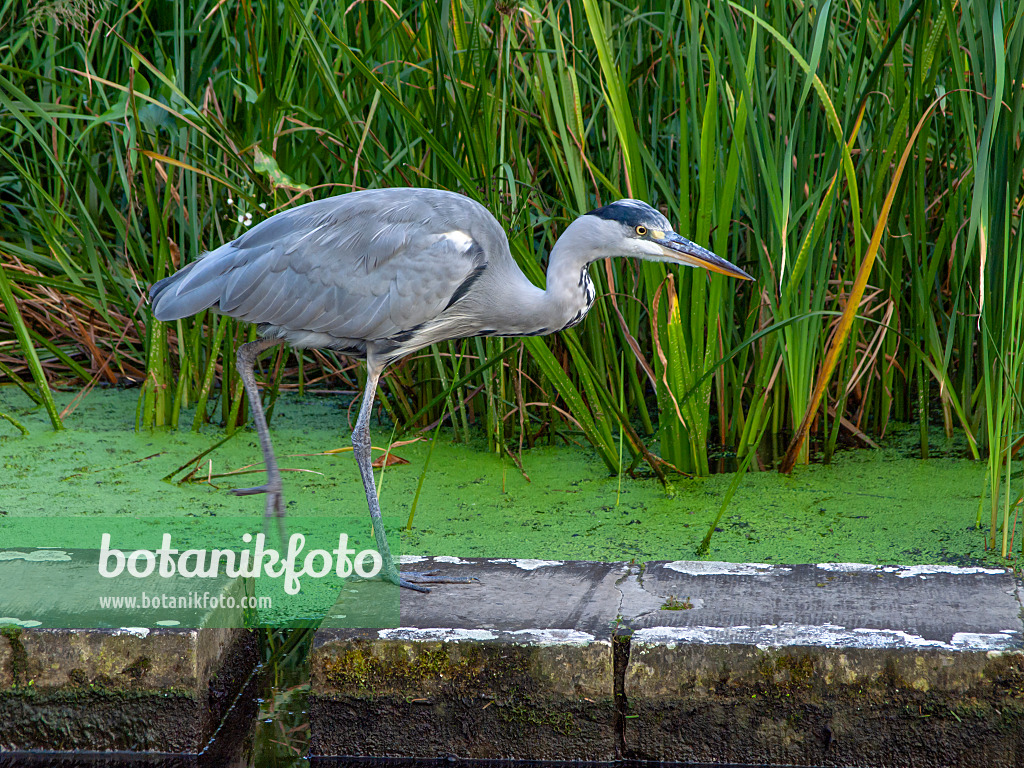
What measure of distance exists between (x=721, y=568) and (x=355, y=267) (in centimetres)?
119

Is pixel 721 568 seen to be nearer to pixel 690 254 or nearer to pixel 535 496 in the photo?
pixel 690 254

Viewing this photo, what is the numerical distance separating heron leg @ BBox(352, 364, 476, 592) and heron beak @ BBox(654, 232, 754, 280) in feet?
2.73

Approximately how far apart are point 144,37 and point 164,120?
4.55 ft

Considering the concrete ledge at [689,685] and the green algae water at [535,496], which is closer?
the concrete ledge at [689,685]

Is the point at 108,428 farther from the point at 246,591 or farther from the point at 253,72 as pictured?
the point at 246,591

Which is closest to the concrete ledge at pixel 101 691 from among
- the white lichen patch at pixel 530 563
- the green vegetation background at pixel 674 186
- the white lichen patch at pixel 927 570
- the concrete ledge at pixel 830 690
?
the white lichen patch at pixel 530 563

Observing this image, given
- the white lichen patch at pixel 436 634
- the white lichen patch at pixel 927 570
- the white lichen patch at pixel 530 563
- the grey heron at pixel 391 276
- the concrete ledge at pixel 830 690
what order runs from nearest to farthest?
1. the concrete ledge at pixel 830 690
2. the white lichen patch at pixel 436 634
3. the white lichen patch at pixel 927 570
4. the white lichen patch at pixel 530 563
5. the grey heron at pixel 391 276

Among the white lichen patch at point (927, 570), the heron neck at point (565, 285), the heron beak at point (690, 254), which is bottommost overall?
the white lichen patch at point (927, 570)

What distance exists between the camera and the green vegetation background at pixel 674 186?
285 centimetres

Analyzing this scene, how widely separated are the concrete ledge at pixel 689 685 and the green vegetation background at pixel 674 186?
26.9 inches

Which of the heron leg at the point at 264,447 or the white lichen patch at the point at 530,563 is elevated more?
the heron leg at the point at 264,447

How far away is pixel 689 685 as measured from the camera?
1982mm

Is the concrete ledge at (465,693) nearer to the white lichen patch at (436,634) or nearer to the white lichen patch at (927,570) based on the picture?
the white lichen patch at (436,634)

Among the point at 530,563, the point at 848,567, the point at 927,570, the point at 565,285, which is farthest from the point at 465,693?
the point at 565,285
